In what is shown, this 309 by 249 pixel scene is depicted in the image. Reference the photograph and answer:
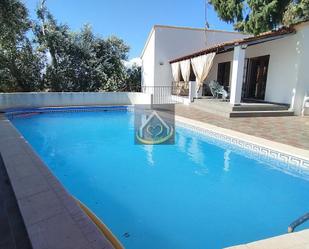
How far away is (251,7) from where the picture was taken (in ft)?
37.1

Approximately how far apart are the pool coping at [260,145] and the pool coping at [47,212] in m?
4.54

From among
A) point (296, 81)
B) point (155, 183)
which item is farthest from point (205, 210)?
point (296, 81)

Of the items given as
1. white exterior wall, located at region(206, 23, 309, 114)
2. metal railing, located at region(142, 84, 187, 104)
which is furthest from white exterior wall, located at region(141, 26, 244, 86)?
white exterior wall, located at region(206, 23, 309, 114)

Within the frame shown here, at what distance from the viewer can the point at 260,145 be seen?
233 inches

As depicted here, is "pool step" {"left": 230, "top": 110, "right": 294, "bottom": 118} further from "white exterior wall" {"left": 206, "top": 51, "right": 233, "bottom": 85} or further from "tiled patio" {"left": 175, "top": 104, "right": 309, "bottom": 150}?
"white exterior wall" {"left": 206, "top": 51, "right": 233, "bottom": 85}

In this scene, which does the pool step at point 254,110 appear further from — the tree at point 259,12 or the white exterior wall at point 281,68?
the tree at point 259,12

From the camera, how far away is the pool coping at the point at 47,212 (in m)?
2.23

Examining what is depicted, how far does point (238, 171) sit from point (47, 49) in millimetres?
16307

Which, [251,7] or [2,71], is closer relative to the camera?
[251,7]

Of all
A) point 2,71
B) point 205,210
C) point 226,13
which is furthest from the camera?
point 2,71

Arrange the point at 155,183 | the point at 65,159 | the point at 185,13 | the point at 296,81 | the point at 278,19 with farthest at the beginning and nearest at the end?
the point at 185,13, the point at 278,19, the point at 296,81, the point at 65,159, the point at 155,183

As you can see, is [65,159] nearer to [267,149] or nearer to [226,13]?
[267,149]

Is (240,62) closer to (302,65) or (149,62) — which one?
(302,65)

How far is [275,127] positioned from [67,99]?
11746 mm
